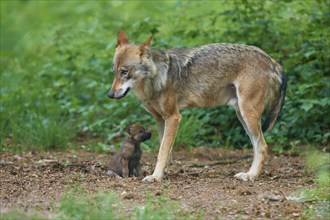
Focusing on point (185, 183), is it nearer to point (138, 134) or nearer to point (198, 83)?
point (138, 134)

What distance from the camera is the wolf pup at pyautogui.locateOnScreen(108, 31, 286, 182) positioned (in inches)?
348

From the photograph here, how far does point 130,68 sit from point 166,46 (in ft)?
15.5

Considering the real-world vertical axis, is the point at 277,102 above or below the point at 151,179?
above

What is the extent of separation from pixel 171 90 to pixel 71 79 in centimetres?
617

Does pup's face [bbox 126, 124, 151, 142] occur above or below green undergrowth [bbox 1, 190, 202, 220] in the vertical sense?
below

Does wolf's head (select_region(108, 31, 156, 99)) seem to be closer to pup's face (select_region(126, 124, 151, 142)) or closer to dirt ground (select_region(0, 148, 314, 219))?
pup's face (select_region(126, 124, 151, 142))

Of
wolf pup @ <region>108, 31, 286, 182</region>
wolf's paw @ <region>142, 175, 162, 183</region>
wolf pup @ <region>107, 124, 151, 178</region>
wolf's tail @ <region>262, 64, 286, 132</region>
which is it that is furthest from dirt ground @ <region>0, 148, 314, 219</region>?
wolf's tail @ <region>262, 64, 286, 132</region>

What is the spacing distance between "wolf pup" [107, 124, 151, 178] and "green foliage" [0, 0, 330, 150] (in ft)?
9.16

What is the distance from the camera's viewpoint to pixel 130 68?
8781 mm

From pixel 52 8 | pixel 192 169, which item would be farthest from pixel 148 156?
pixel 52 8

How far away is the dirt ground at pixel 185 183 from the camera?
22.8 ft

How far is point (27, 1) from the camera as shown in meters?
23.0

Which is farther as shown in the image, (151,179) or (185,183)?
(151,179)

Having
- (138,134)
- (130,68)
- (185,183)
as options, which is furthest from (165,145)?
(130,68)
